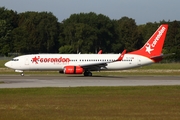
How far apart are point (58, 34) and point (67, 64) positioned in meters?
85.0

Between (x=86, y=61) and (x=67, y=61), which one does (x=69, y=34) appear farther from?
(x=67, y=61)

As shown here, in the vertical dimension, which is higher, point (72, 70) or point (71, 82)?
point (72, 70)

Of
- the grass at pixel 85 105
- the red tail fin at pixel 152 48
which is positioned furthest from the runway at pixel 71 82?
the red tail fin at pixel 152 48

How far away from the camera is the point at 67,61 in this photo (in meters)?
51.5

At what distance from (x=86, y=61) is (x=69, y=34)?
259 feet

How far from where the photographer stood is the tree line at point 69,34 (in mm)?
122688

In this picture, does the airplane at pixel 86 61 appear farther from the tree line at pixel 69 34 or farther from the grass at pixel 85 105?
the tree line at pixel 69 34

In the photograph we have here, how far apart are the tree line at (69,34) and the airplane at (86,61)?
204 feet

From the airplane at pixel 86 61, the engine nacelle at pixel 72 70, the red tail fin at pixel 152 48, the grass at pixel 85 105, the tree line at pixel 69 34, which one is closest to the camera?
the grass at pixel 85 105

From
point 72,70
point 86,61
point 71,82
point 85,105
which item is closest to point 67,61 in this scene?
point 86,61

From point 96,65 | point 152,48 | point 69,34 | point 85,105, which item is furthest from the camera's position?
point 69,34

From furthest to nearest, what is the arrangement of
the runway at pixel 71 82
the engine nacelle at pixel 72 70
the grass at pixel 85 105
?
the engine nacelle at pixel 72 70
the runway at pixel 71 82
the grass at pixel 85 105

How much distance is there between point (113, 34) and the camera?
139 metres

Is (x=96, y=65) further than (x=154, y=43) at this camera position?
No
